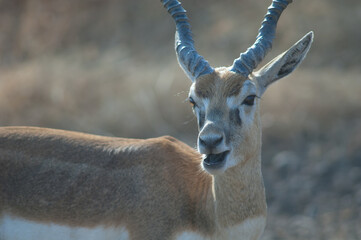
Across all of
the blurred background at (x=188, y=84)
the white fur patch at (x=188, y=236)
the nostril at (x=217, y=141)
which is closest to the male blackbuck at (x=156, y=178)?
the white fur patch at (x=188, y=236)

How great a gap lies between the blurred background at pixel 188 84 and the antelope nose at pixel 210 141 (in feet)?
15.8

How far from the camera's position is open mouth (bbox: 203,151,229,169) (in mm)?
5875

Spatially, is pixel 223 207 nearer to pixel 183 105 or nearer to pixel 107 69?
pixel 183 105

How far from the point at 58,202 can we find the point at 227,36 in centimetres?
1122

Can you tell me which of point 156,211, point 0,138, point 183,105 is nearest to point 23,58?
point 183,105

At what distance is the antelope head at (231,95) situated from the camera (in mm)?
5902

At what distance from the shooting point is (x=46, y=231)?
21.1ft

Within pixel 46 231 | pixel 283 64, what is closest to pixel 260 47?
pixel 283 64

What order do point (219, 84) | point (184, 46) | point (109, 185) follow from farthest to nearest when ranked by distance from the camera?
point (184, 46)
point (109, 185)
point (219, 84)

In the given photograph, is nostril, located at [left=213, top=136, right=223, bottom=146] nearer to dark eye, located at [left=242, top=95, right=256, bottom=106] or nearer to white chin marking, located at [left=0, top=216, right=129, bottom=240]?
dark eye, located at [left=242, top=95, right=256, bottom=106]

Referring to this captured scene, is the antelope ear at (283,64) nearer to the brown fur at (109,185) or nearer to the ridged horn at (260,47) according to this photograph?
the ridged horn at (260,47)

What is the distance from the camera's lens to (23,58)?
17391mm

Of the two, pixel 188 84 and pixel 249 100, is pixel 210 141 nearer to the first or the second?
pixel 249 100

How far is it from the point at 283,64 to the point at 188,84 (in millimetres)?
7981
